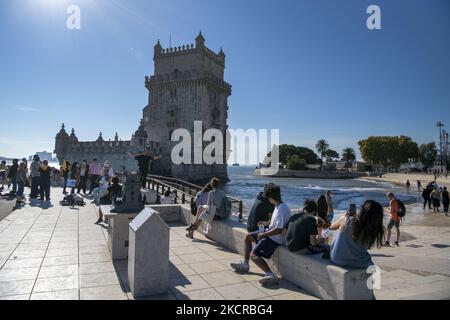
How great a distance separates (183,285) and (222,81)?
182ft

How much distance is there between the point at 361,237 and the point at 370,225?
20 cm

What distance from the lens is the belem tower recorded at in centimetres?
5122

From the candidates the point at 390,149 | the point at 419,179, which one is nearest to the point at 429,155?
the point at 390,149

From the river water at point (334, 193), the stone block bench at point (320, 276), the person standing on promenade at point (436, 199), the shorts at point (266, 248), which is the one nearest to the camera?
the stone block bench at point (320, 276)

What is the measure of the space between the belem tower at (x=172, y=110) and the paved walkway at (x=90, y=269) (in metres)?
42.3

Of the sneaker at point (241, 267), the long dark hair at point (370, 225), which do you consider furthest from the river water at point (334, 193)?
the long dark hair at point (370, 225)

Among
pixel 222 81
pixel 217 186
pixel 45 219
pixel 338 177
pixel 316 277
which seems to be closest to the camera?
pixel 316 277

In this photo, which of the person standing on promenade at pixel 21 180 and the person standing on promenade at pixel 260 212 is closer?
the person standing on promenade at pixel 260 212

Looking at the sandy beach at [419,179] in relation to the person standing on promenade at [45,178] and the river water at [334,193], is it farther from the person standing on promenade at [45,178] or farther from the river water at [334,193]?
the person standing on promenade at [45,178]

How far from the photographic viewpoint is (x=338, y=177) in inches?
4222

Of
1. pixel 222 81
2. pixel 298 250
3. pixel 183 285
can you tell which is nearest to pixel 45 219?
pixel 183 285

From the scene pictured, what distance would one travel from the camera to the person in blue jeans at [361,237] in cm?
411

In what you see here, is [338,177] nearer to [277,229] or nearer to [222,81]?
[222,81]
